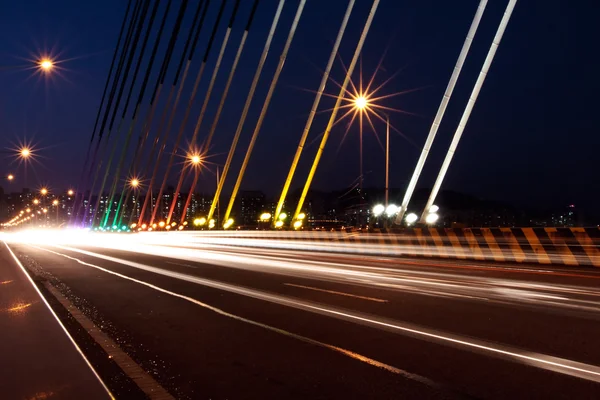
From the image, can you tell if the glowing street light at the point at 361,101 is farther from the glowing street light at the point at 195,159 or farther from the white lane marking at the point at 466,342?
the glowing street light at the point at 195,159

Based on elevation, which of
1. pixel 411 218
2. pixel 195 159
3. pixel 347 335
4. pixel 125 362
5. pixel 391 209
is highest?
pixel 195 159

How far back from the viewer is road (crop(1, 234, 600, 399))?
557 centimetres

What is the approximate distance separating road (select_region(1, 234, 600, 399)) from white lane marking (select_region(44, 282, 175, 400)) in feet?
0.19

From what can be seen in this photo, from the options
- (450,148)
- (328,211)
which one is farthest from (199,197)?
(450,148)

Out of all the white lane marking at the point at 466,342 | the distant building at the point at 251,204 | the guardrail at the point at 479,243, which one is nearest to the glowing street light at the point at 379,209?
the guardrail at the point at 479,243

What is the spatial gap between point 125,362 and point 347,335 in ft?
9.72

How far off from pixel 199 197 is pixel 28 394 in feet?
584

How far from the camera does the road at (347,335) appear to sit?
557 centimetres

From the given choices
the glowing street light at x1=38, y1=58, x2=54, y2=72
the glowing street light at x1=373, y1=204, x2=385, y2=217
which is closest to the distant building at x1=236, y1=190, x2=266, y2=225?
the glowing street light at x1=373, y1=204, x2=385, y2=217

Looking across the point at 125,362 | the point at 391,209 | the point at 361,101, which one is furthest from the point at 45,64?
the point at 391,209

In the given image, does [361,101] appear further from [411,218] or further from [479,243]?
[479,243]

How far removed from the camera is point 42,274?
1836 cm

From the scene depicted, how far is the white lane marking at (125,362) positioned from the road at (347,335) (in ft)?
0.19

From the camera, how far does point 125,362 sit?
6.52m
